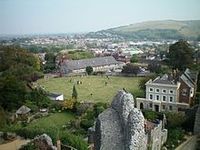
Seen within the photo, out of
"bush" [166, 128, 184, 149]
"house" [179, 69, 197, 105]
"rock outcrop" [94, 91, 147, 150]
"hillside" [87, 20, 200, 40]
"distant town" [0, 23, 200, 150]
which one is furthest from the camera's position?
"hillside" [87, 20, 200, 40]

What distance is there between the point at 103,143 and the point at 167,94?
1319cm

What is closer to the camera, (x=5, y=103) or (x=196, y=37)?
(x=5, y=103)

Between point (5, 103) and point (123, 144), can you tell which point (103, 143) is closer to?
point (123, 144)

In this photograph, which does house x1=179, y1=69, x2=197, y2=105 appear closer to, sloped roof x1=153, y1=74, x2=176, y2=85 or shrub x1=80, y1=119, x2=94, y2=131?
sloped roof x1=153, y1=74, x2=176, y2=85

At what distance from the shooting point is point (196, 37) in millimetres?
37406

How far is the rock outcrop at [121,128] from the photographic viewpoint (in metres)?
4.62

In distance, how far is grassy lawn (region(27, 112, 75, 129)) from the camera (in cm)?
1570

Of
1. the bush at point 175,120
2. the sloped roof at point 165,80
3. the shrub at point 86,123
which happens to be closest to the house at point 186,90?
the sloped roof at point 165,80

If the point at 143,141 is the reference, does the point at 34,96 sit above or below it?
below

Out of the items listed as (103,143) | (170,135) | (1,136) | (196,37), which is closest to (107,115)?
(103,143)

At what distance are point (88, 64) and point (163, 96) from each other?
1837 cm

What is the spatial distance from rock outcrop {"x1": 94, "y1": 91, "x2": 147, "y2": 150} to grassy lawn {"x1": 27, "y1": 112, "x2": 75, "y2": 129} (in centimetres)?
1063

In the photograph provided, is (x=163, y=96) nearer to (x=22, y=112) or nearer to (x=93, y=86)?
(x=22, y=112)

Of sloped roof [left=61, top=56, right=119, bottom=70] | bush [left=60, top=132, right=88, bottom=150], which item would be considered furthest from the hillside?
bush [left=60, top=132, right=88, bottom=150]
